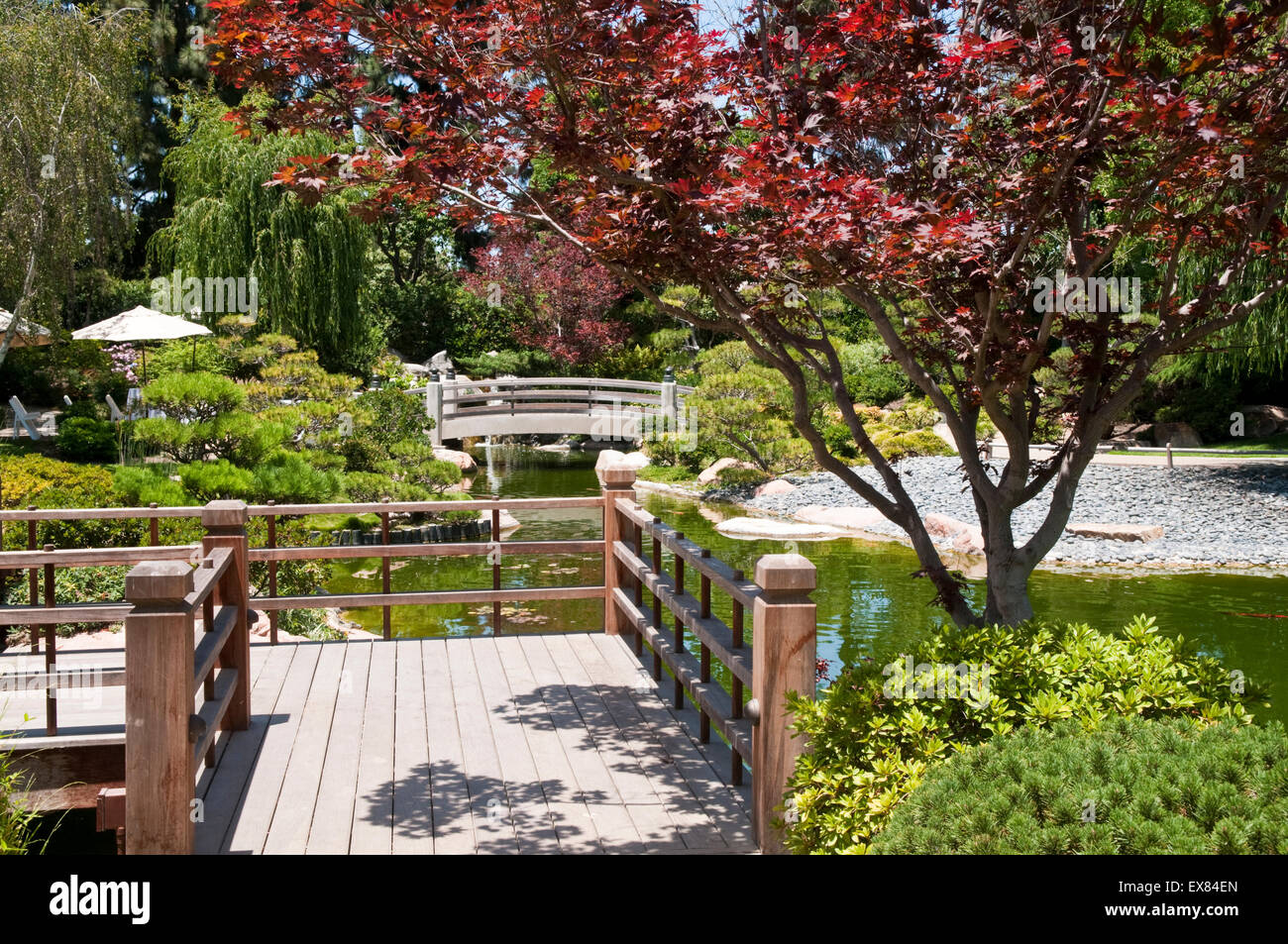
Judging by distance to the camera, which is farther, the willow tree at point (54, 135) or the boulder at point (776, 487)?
the boulder at point (776, 487)

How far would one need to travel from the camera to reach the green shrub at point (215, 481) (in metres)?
11.8

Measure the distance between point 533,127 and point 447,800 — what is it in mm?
2821

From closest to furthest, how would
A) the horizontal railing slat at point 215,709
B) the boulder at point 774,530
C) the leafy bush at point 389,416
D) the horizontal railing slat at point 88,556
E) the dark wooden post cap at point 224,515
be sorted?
the horizontal railing slat at point 215,709, the horizontal railing slat at point 88,556, the dark wooden post cap at point 224,515, the boulder at point 774,530, the leafy bush at point 389,416

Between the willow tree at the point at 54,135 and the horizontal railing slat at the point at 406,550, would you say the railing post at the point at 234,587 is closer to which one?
the horizontal railing slat at the point at 406,550

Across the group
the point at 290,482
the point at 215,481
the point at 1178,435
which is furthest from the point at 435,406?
the point at 1178,435

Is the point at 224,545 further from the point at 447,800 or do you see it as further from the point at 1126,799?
the point at 1126,799

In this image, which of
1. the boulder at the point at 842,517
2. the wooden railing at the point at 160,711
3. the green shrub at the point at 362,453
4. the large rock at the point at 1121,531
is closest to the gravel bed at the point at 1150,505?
the large rock at the point at 1121,531

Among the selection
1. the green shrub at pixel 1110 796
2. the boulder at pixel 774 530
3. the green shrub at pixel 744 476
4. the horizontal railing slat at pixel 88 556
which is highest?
the horizontal railing slat at pixel 88 556

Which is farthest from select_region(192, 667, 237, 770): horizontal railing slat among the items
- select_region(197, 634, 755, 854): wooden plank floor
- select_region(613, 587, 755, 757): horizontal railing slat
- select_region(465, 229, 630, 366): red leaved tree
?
select_region(465, 229, 630, 366): red leaved tree

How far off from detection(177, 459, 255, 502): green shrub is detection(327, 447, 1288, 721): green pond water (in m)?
1.48

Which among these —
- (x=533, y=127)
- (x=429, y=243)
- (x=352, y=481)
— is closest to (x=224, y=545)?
(x=533, y=127)

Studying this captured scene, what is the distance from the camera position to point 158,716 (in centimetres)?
363

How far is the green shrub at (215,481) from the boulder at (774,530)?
687 cm

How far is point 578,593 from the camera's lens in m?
7.13
